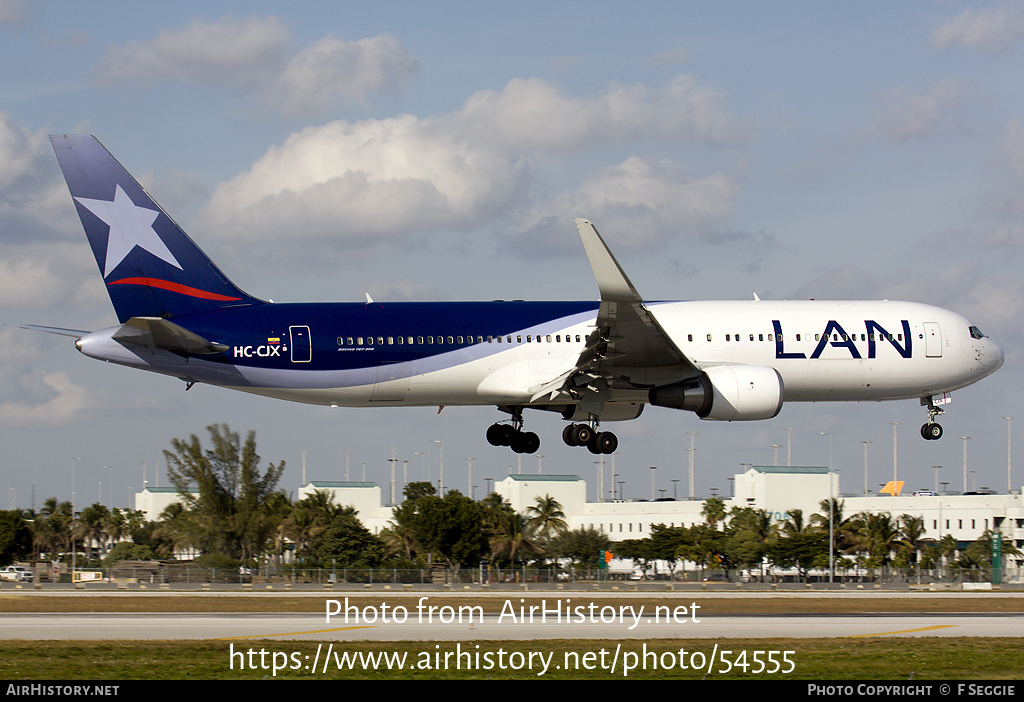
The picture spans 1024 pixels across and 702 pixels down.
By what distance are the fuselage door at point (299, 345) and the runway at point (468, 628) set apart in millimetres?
7744

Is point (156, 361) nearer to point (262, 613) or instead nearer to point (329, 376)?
point (329, 376)

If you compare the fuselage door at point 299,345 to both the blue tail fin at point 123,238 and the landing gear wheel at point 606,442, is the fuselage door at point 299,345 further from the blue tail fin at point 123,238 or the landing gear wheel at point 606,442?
the landing gear wheel at point 606,442

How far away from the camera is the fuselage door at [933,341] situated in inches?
1597

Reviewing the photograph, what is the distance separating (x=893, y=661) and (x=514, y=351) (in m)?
17.4

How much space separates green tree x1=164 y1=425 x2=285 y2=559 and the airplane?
108 ft

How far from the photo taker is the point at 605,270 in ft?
105

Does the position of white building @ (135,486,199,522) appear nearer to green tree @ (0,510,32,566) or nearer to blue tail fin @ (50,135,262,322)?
green tree @ (0,510,32,566)

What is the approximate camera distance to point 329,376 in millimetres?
35906

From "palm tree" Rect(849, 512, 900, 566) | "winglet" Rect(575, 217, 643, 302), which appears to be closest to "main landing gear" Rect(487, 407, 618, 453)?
"winglet" Rect(575, 217, 643, 302)

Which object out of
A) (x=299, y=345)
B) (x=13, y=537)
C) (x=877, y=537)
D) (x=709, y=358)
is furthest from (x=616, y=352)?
(x=13, y=537)

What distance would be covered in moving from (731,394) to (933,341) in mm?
9018

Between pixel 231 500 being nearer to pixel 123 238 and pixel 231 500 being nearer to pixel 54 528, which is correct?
pixel 123 238

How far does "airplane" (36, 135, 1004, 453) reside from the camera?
35281 millimetres
